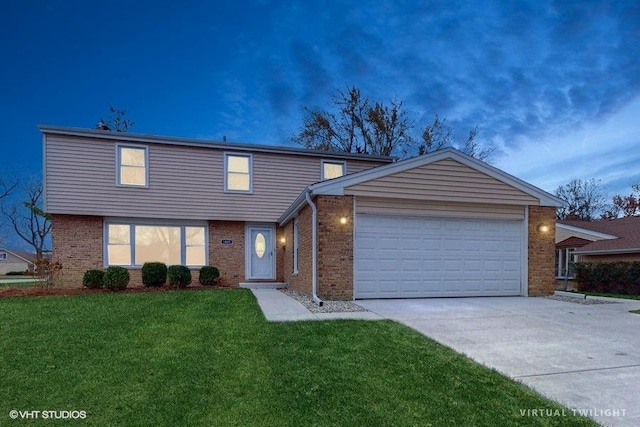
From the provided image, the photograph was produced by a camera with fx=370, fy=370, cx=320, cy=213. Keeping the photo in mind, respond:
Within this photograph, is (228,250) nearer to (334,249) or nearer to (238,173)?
(238,173)

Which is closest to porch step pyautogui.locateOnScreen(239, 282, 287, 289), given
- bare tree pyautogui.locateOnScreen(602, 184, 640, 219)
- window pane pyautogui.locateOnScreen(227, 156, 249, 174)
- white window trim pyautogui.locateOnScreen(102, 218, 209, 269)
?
white window trim pyautogui.locateOnScreen(102, 218, 209, 269)

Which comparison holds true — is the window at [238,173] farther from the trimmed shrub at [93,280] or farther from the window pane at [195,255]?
the trimmed shrub at [93,280]

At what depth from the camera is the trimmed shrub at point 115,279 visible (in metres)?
10.4

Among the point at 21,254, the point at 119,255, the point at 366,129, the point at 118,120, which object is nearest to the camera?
the point at 119,255

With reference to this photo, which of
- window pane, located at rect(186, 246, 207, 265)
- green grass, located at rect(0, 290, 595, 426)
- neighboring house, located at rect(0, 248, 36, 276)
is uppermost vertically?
window pane, located at rect(186, 246, 207, 265)

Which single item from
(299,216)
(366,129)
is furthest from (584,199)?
(299,216)

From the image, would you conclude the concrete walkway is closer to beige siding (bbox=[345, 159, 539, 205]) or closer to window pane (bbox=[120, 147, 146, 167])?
beige siding (bbox=[345, 159, 539, 205])

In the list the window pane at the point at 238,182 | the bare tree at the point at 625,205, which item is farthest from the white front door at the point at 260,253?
the bare tree at the point at 625,205

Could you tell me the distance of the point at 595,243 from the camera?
17375 mm

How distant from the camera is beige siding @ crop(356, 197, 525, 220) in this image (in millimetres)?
9328

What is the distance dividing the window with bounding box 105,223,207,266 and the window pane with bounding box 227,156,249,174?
2395 millimetres

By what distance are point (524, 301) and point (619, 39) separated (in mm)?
12055

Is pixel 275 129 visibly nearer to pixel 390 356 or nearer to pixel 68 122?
pixel 390 356

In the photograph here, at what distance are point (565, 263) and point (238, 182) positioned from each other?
55.6 feet
